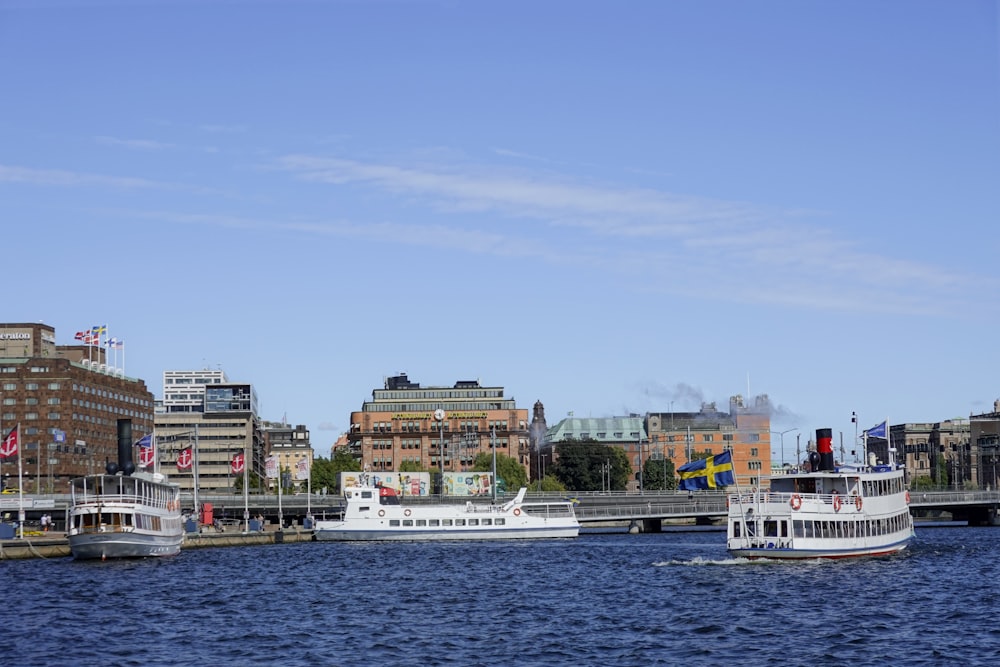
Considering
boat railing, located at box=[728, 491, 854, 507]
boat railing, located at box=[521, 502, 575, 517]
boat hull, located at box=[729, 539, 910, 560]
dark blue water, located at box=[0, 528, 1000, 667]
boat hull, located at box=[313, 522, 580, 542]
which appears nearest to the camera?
dark blue water, located at box=[0, 528, 1000, 667]

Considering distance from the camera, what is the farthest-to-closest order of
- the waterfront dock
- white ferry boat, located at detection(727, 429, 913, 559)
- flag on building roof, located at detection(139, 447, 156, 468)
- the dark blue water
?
the waterfront dock → flag on building roof, located at detection(139, 447, 156, 468) → white ferry boat, located at detection(727, 429, 913, 559) → the dark blue water

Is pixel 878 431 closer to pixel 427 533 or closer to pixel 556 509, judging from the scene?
pixel 427 533

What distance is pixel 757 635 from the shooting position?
66.1 meters

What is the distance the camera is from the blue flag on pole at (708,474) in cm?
10700

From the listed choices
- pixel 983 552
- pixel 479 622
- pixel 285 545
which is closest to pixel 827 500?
pixel 983 552

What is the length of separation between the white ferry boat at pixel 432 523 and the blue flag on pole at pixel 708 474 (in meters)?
64.3

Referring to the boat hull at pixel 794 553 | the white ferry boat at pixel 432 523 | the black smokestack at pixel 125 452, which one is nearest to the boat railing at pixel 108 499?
the black smokestack at pixel 125 452

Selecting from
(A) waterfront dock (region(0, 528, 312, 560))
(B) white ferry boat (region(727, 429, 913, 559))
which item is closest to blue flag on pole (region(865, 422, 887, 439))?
(B) white ferry boat (region(727, 429, 913, 559))

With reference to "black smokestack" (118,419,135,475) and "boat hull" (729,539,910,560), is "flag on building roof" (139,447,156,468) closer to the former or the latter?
"black smokestack" (118,419,135,475)

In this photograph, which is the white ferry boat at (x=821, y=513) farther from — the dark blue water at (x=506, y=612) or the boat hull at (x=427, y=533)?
the boat hull at (x=427, y=533)

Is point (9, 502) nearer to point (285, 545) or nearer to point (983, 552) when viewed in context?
point (285, 545)

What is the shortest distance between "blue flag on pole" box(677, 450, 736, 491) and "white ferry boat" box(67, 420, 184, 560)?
4664 cm

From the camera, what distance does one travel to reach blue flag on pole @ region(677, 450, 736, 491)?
107 metres

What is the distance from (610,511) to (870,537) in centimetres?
8942
